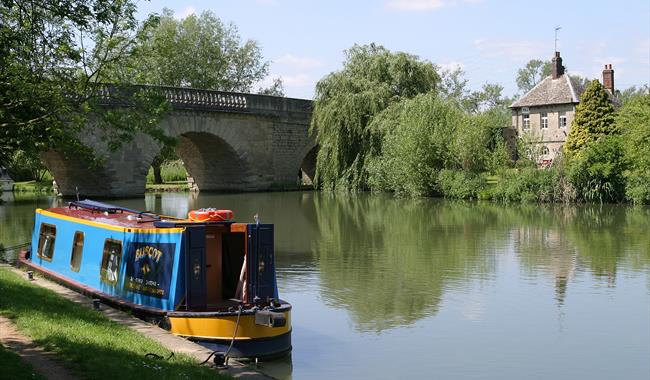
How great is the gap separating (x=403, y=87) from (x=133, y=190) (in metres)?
12.0

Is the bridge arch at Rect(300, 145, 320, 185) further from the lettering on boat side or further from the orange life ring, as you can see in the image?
the orange life ring

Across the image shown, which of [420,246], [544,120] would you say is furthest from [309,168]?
[420,246]

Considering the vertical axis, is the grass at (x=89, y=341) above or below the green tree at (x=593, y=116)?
below

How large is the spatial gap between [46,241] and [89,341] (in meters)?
5.67

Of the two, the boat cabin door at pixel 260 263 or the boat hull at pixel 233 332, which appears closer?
the boat hull at pixel 233 332

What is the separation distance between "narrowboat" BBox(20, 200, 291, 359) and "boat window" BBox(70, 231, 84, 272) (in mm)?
554

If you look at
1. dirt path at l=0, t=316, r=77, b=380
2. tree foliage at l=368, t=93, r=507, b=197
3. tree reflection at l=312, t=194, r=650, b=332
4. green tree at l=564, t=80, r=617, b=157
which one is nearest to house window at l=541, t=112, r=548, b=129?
green tree at l=564, t=80, r=617, b=157

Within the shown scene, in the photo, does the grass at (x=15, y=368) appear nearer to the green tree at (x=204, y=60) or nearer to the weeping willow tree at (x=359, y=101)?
the weeping willow tree at (x=359, y=101)

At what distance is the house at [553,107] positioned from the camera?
4581 cm

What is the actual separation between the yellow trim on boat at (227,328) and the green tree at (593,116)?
31.6 metres

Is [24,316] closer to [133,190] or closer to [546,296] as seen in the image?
[546,296]

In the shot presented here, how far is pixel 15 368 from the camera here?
6172mm

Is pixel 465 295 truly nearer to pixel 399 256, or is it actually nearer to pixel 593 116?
pixel 399 256

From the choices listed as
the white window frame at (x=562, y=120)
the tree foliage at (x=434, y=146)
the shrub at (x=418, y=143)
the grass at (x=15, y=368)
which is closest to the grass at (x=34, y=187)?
the shrub at (x=418, y=143)
